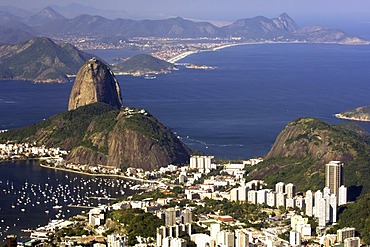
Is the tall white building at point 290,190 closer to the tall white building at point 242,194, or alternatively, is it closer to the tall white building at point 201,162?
the tall white building at point 242,194

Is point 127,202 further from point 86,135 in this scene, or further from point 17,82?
point 17,82

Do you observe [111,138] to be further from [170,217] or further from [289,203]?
[170,217]

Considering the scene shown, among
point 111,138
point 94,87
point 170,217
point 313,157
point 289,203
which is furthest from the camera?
point 94,87

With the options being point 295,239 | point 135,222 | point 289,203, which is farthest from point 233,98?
point 295,239

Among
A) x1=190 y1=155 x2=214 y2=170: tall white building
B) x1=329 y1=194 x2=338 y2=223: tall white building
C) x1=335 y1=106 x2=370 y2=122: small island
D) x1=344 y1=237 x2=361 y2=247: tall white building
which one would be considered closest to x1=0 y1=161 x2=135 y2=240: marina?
x1=190 y1=155 x2=214 y2=170: tall white building

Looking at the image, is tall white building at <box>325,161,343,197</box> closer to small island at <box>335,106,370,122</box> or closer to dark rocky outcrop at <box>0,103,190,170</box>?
dark rocky outcrop at <box>0,103,190,170</box>

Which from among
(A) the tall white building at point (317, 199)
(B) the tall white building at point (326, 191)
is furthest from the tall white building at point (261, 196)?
(A) the tall white building at point (317, 199)
